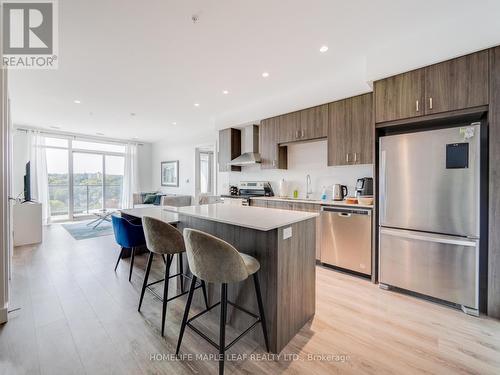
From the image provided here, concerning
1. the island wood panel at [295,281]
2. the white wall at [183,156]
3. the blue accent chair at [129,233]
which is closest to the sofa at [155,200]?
the white wall at [183,156]

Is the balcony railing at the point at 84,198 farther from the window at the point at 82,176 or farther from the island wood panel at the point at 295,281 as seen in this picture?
the island wood panel at the point at 295,281

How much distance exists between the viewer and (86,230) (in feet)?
18.2

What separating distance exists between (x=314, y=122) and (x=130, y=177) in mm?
7086

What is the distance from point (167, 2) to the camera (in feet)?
6.20

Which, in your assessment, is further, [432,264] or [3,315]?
[432,264]

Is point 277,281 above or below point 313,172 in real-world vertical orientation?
below

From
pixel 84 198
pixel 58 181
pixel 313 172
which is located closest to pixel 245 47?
pixel 313 172

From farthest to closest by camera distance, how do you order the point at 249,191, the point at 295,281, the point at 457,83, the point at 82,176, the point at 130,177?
the point at 130,177
the point at 82,176
the point at 249,191
the point at 457,83
the point at 295,281

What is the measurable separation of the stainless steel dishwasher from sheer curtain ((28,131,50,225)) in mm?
7635

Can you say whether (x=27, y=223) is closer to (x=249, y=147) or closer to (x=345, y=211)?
(x=249, y=147)

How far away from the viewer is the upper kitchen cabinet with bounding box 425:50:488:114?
2102 millimetres

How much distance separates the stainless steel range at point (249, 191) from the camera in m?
4.54

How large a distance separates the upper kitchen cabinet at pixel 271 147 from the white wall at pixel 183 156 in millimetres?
2128

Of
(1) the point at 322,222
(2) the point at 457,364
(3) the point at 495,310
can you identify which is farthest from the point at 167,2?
(3) the point at 495,310
